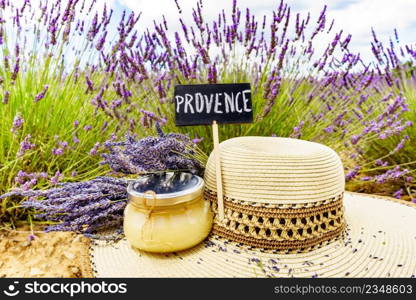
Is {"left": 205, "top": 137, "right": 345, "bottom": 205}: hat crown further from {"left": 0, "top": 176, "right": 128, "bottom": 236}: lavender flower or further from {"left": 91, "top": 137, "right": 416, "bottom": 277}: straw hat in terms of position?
{"left": 0, "top": 176, "right": 128, "bottom": 236}: lavender flower

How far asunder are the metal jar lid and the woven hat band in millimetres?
140

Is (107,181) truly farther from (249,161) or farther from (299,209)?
(299,209)

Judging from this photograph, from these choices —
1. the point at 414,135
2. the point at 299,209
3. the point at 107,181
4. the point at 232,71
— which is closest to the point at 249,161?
the point at 299,209

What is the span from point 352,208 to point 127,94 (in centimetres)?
121

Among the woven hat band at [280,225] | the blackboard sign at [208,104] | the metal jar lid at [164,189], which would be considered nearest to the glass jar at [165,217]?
the metal jar lid at [164,189]

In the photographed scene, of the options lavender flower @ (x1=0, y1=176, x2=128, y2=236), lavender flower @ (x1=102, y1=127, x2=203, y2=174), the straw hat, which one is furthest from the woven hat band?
lavender flower @ (x1=0, y1=176, x2=128, y2=236)

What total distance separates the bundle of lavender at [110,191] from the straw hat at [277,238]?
0.45 ft

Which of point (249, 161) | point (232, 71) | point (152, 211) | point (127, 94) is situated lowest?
point (152, 211)

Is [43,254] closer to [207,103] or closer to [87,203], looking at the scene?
[87,203]

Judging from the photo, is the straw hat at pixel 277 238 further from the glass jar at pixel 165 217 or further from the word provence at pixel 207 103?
the word provence at pixel 207 103

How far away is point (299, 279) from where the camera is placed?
105 centimetres

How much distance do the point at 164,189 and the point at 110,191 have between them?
0.32m

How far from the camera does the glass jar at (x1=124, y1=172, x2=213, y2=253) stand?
115cm

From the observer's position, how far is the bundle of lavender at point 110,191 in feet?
4.45
